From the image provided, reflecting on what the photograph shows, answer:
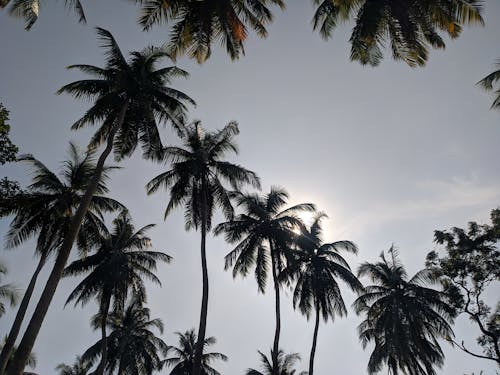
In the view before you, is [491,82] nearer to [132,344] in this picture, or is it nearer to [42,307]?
[42,307]

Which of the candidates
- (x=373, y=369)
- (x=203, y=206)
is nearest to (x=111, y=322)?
(x=203, y=206)

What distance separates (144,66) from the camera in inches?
698

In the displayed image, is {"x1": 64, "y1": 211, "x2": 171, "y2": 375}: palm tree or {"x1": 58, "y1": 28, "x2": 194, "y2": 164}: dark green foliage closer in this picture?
{"x1": 58, "y1": 28, "x2": 194, "y2": 164}: dark green foliage

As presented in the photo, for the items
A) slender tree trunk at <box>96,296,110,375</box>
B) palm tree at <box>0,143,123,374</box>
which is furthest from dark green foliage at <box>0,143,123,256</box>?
slender tree trunk at <box>96,296,110,375</box>

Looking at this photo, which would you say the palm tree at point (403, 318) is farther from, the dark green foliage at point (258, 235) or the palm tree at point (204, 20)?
the palm tree at point (204, 20)

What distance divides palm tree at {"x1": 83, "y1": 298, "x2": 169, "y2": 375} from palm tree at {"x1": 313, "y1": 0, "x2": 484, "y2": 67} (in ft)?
88.7

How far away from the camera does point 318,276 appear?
81.5 ft

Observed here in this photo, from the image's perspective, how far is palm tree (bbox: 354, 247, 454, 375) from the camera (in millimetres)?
25875

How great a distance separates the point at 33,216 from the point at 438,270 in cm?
2623

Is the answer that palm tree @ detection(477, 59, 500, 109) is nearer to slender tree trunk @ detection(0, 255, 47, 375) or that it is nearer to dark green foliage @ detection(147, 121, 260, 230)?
dark green foliage @ detection(147, 121, 260, 230)

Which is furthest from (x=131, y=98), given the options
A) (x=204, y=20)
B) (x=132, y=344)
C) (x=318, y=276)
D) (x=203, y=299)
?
(x=132, y=344)

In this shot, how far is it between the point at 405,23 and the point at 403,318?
2223cm

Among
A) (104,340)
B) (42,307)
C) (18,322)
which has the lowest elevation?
(42,307)

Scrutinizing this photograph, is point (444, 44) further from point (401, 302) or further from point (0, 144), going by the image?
point (401, 302)
